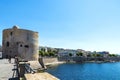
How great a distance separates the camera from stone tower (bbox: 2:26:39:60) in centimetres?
3862

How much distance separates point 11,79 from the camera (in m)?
9.70

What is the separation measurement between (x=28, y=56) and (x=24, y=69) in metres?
31.4

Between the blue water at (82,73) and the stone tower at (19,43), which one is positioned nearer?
the blue water at (82,73)

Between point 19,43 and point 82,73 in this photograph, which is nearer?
point 19,43

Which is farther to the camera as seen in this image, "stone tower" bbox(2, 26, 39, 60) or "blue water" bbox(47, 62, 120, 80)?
"stone tower" bbox(2, 26, 39, 60)

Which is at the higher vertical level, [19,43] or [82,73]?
[19,43]

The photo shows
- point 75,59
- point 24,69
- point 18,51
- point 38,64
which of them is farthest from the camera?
point 75,59

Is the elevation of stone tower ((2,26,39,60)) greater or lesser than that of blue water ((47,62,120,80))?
greater

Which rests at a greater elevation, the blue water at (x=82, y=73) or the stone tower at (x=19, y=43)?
the stone tower at (x=19, y=43)

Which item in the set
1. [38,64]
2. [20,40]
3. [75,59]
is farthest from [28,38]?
[75,59]

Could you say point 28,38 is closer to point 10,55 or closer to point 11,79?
point 10,55

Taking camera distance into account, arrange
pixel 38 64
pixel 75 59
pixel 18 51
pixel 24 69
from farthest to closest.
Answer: pixel 75 59
pixel 18 51
pixel 38 64
pixel 24 69

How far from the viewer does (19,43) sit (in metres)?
38.6

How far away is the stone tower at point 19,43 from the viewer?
38.6m
